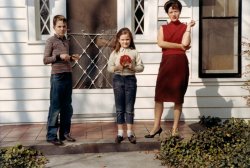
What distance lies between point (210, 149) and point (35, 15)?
366 centimetres

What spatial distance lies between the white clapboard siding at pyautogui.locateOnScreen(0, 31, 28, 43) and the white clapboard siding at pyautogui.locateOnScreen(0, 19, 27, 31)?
0.22 feet

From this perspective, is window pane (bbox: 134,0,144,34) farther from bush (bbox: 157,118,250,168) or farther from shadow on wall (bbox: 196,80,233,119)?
bush (bbox: 157,118,250,168)

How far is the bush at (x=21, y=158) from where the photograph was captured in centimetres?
516

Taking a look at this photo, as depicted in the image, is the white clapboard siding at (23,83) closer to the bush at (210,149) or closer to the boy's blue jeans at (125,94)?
A: the boy's blue jeans at (125,94)

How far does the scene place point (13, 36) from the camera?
286 inches

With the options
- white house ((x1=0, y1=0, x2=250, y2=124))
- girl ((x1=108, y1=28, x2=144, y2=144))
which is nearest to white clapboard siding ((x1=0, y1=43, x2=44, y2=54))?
white house ((x1=0, y1=0, x2=250, y2=124))

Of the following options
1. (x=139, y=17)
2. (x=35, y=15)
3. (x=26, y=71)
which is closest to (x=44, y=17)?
(x=35, y=15)

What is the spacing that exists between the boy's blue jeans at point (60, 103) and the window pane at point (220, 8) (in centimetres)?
292

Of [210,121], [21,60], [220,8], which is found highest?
[220,8]

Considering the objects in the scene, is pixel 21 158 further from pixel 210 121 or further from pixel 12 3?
pixel 210 121

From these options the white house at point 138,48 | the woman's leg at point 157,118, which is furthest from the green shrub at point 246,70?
the woman's leg at point 157,118

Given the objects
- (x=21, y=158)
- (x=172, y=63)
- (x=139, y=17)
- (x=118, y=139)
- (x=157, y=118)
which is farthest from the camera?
(x=139, y=17)

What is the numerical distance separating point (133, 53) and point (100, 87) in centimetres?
182

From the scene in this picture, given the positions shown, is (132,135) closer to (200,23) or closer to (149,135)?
(149,135)
